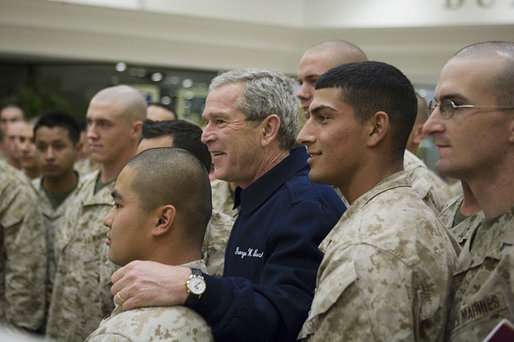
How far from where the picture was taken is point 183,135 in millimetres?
2926

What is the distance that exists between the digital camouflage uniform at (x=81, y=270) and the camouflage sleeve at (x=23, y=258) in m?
0.47

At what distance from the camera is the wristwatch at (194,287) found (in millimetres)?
1727

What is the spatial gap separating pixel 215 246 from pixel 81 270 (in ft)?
3.27

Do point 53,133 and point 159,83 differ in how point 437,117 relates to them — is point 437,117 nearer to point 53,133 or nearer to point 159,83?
point 53,133

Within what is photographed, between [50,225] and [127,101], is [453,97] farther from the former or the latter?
[50,225]

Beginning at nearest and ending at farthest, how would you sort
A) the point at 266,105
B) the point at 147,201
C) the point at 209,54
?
1. the point at 147,201
2. the point at 266,105
3. the point at 209,54

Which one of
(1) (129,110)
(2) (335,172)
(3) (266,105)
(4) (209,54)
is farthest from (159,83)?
(2) (335,172)

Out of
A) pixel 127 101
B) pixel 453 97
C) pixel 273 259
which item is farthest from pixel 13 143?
pixel 453 97

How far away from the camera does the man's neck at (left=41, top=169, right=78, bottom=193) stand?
439cm

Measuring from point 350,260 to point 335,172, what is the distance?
0.32m

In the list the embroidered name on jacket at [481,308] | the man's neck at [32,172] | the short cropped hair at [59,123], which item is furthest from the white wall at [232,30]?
the embroidered name on jacket at [481,308]

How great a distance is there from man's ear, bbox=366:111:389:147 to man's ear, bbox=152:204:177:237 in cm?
57

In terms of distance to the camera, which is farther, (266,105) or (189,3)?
(189,3)

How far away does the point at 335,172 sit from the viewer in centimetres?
181
